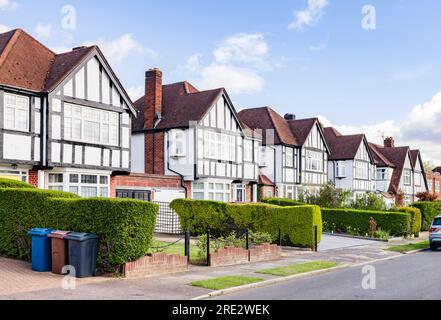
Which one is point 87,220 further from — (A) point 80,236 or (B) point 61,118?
(B) point 61,118

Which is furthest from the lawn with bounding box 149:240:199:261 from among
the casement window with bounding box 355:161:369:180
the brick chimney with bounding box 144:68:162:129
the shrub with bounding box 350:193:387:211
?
the casement window with bounding box 355:161:369:180

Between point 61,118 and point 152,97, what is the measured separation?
10.7 metres

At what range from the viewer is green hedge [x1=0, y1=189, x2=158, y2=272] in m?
13.3

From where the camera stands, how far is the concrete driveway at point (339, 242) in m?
24.7

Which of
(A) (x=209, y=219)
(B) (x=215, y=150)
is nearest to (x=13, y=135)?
(A) (x=209, y=219)

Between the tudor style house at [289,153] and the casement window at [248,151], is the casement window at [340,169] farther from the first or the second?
the casement window at [248,151]

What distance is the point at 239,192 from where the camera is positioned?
3638 centimetres

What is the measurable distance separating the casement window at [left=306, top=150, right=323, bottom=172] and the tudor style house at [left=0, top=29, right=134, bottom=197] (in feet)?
73.7

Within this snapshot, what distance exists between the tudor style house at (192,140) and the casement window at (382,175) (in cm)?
2944

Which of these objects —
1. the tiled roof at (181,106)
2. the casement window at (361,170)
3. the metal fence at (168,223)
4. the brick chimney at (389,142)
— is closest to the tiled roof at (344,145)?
the casement window at (361,170)

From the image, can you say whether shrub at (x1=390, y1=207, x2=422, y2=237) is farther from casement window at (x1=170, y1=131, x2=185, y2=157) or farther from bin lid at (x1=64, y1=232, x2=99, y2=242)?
bin lid at (x1=64, y1=232, x2=99, y2=242)

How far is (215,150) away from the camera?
32.8 m
